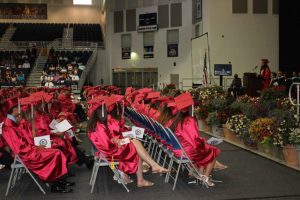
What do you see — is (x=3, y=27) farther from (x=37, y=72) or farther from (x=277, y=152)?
(x=277, y=152)

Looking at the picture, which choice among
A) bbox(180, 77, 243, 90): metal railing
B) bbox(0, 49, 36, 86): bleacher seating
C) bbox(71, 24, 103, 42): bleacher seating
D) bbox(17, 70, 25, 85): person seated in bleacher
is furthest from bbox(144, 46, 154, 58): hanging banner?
bbox(17, 70, 25, 85): person seated in bleacher

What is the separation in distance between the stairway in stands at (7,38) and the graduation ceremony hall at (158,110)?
0.84 ft

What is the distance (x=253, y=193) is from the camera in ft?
17.4

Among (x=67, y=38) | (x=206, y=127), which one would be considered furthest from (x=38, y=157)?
(x=67, y=38)

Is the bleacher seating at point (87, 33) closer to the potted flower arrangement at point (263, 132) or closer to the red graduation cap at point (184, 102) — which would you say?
the potted flower arrangement at point (263, 132)

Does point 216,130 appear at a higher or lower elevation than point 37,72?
lower

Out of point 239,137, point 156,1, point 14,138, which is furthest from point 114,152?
point 156,1

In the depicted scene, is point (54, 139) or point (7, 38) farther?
point (7, 38)

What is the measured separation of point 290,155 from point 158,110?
2.36 metres

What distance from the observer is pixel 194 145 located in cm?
561

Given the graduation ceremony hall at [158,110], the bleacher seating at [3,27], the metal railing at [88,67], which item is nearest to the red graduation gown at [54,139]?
the graduation ceremony hall at [158,110]

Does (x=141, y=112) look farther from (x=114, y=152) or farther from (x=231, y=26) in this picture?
(x=231, y=26)

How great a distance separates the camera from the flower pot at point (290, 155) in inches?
262

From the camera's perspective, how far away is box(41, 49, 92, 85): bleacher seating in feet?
→ 87.0
